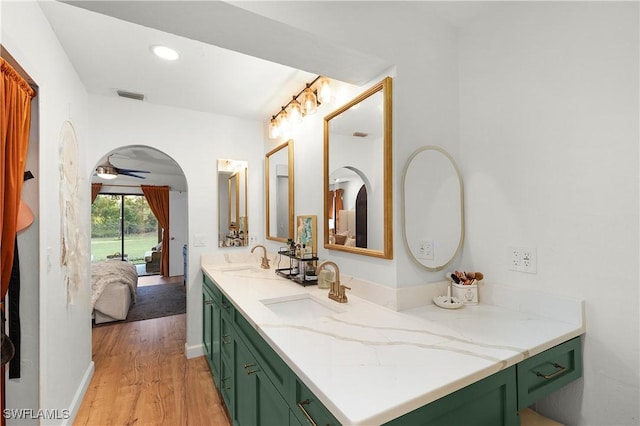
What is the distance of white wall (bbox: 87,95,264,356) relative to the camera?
8.40 feet

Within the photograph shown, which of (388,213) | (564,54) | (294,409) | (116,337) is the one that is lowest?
(116,337)

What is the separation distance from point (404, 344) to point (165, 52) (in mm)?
2146

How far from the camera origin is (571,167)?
1245 mm

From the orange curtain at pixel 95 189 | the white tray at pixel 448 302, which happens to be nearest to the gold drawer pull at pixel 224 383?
the white tray at pixel 448 302

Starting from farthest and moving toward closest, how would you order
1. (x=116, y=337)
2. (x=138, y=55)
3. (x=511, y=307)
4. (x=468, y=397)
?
(x=116, y=337) → (x=138, y=55) → (x=511, y=307) → (x=468, y=397)

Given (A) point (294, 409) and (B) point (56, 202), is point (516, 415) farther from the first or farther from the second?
(B) point (56, 202)

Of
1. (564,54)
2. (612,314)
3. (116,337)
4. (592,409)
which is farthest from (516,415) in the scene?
(116,337)

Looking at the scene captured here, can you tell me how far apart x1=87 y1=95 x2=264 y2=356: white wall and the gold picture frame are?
36.0 inches

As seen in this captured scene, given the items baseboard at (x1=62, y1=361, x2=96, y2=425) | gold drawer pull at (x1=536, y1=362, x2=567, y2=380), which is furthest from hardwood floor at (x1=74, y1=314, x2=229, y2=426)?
gold drawer pull at (x1=536, y1=362, x2=567, y2=380)

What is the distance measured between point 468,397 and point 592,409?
2.48 feet

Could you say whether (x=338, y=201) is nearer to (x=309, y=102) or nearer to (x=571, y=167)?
(x=309, y=102)

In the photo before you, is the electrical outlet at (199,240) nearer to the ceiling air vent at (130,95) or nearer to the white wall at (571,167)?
the ceiling air vent at (130,95)

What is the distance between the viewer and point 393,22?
1.45 metres

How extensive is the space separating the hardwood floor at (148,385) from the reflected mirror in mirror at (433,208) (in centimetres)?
176
